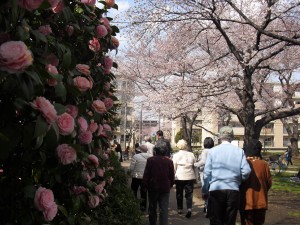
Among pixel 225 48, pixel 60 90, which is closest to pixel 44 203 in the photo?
pixel 60 90

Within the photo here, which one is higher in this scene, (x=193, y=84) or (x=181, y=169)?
(x=193, y=84)

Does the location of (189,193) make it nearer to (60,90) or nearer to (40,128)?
(60,90)

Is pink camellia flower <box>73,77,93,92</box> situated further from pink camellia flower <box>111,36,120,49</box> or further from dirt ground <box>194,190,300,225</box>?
dirt ground <box>194,190,300,225</box>

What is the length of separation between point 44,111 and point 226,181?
11.7ft

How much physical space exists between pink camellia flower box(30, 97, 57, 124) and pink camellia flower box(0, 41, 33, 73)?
8.7 inches

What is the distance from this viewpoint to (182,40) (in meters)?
12.4

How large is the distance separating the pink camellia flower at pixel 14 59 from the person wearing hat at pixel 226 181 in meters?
3.74

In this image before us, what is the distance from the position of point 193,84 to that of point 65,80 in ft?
34.8

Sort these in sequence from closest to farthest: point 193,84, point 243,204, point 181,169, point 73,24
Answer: point 73,24 < point 243,204 < point 181,169 < point 193,84

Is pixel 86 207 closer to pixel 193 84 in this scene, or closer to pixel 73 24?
pixel 73 24

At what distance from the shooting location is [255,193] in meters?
4.77

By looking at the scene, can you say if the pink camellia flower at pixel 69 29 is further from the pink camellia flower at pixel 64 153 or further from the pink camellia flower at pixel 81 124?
the pink camellia flower at pixel 64 153

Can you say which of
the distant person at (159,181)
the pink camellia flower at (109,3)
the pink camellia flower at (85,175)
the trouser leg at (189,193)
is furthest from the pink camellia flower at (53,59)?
the trouser leg at (189,193)

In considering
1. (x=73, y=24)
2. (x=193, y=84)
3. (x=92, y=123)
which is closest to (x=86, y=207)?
(x=92, y=123)
